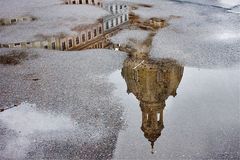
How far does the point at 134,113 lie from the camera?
1388cm

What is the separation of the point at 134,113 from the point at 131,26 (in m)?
A: 10.7

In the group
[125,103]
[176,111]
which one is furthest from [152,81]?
[176,111]

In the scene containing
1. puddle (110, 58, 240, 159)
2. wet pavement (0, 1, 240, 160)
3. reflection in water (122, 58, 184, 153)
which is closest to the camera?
puddle (110, 58, 240, 159)

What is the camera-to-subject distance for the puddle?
11.7m

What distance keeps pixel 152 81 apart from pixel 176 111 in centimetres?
253

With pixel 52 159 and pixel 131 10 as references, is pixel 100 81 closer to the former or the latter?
pixel 52 159

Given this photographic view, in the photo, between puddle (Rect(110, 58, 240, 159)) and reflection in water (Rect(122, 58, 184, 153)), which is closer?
puddle (Rect(110, 58, 240, 159))

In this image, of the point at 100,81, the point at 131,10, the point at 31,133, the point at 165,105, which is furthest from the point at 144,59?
the point at 131,10

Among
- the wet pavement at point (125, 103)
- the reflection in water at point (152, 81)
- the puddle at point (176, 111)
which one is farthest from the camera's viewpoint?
the reflection in water at point (152, 81)

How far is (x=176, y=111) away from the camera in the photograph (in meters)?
14.1

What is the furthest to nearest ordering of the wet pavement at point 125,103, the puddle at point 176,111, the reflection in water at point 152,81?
the reflection in water at point 152,81 → the wet pavement at point 125,103 → the puddle at point 176,111

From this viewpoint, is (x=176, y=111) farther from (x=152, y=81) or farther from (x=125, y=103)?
(x=152, y=81)

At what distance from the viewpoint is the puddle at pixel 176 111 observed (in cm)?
1173

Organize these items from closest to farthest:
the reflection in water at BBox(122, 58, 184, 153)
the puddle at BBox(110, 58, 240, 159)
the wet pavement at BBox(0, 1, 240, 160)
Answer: the puddle at BBox(110, 58, 240, 159)
the wet pavement at BBox(0, 1, 240, 160)
the reflection in water at BBox(122, 58, 184, 153)
